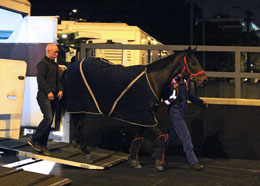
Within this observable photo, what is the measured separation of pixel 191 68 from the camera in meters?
6.56

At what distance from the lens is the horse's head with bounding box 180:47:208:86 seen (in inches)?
258

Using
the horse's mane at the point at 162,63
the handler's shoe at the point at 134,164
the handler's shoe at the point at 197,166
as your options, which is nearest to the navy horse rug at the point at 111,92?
the horse's mane at the point at 162,63

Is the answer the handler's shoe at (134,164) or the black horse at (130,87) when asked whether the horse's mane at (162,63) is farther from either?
the handler's shoe at (134,164)

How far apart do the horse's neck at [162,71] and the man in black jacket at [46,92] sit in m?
1.59

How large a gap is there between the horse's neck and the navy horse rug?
10 centimetres

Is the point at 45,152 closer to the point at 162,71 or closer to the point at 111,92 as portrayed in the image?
the point at 111,92

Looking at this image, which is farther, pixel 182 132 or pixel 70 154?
pixel 70 154

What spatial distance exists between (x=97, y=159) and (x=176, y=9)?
60.0 meters

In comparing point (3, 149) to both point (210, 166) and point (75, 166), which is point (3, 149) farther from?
point (210, 166)

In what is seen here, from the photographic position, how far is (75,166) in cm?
681

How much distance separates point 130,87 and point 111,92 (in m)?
0.34

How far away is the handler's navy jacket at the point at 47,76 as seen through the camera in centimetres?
673

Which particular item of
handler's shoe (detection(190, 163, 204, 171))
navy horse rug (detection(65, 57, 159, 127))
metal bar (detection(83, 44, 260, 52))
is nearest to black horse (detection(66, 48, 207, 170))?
navy horse rug (detection(65, 57, 159, 127))

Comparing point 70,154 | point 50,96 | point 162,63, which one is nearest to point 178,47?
point 162,63
